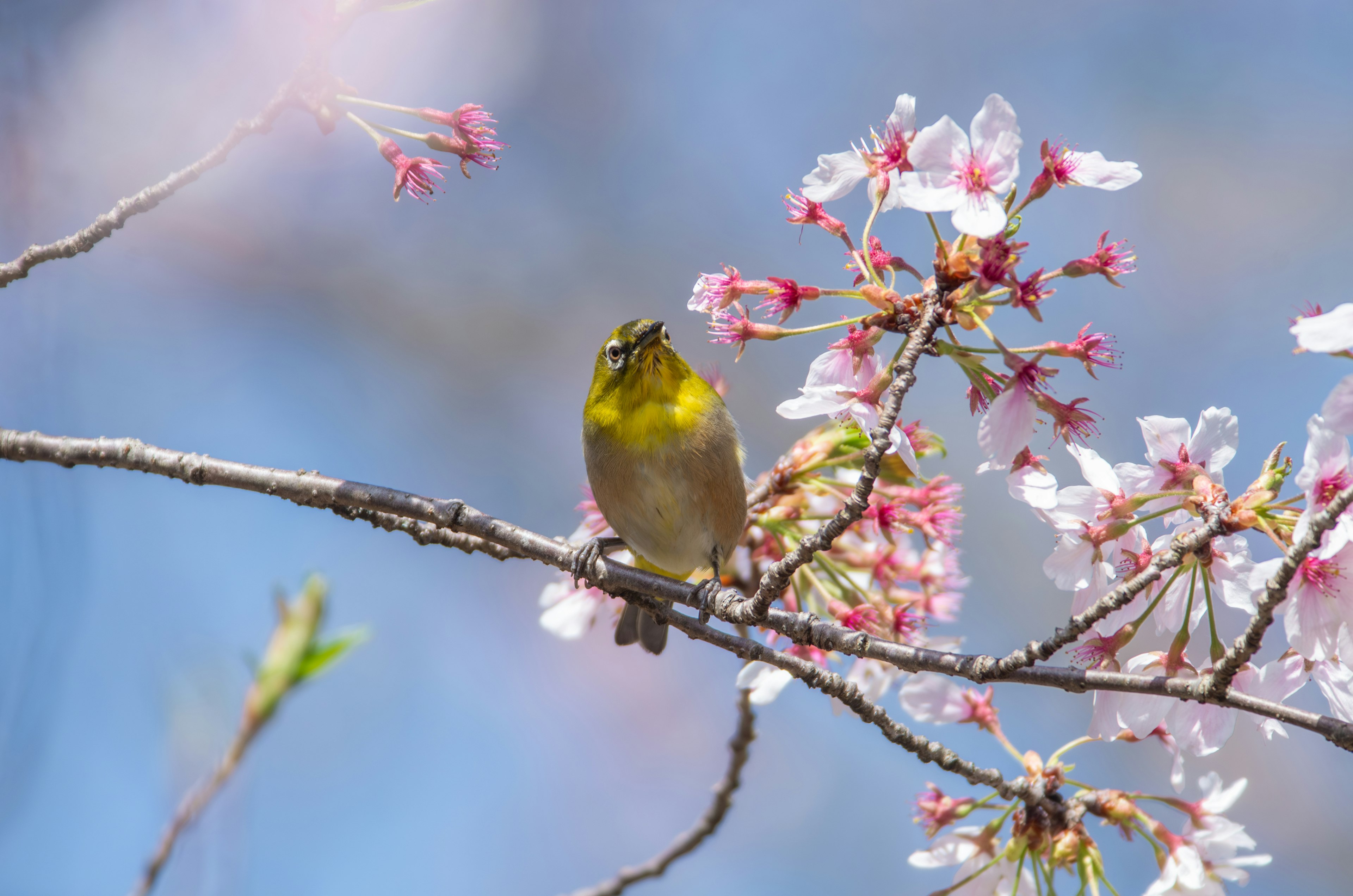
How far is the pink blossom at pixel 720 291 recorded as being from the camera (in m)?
2.63

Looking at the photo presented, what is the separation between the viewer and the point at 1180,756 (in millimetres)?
2736

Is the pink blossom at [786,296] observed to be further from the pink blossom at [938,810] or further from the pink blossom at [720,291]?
the pink blossom at [938,810]

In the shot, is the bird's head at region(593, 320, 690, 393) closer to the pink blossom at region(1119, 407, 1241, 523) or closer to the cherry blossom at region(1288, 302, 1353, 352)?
the pink blossom at region(1119, 407, 1241, 523)

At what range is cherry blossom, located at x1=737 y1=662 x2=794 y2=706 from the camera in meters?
3.37

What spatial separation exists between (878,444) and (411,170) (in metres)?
1.66

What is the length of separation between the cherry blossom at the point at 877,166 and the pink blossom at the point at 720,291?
0.31m

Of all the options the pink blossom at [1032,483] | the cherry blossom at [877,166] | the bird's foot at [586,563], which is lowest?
the pink blossom at [1032,483]

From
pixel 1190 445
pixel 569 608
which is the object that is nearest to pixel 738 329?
pixel 1190 445

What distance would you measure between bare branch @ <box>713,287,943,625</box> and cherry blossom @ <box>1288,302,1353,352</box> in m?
0.73

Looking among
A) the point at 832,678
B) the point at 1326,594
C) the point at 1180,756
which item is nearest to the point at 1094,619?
the point at 1326,594

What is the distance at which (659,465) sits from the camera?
4016 mm

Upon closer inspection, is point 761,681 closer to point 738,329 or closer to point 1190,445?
point 738,329

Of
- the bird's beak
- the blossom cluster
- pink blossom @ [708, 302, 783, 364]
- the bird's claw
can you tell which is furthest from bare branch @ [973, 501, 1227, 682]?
the bird's beak

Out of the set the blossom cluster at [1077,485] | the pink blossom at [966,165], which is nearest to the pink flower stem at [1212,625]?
the blossom cluster at [1077,485]
